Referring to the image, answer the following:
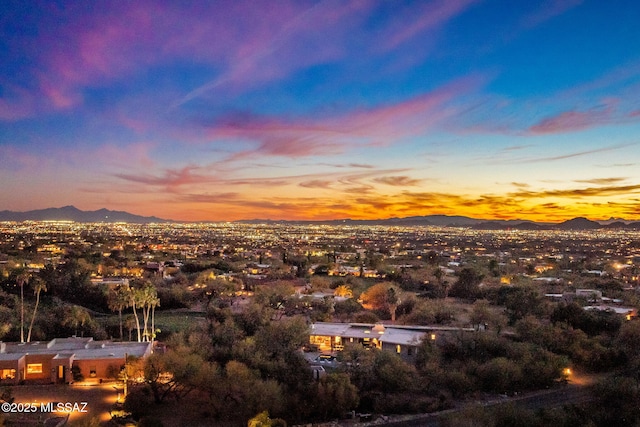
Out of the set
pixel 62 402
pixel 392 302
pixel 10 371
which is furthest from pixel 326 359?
pixel 10 371

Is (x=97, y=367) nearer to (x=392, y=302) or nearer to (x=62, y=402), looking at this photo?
(x=62, y=402)

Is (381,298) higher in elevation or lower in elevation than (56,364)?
higher

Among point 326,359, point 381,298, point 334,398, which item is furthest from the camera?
point 381,298

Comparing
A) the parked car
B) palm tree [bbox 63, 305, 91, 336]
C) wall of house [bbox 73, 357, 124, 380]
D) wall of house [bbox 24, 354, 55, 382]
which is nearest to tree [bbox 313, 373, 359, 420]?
the parked car

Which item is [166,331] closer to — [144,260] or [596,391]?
[596,391]

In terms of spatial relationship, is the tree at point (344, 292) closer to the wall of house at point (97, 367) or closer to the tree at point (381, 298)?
the tree at point (381, 298)

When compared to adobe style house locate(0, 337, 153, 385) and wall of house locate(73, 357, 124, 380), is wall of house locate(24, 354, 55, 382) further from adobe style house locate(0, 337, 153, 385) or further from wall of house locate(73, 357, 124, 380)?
wall of house locate(73, 357, 124, 380)

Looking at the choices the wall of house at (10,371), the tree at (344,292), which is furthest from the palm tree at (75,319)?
the tree at (344,292)
